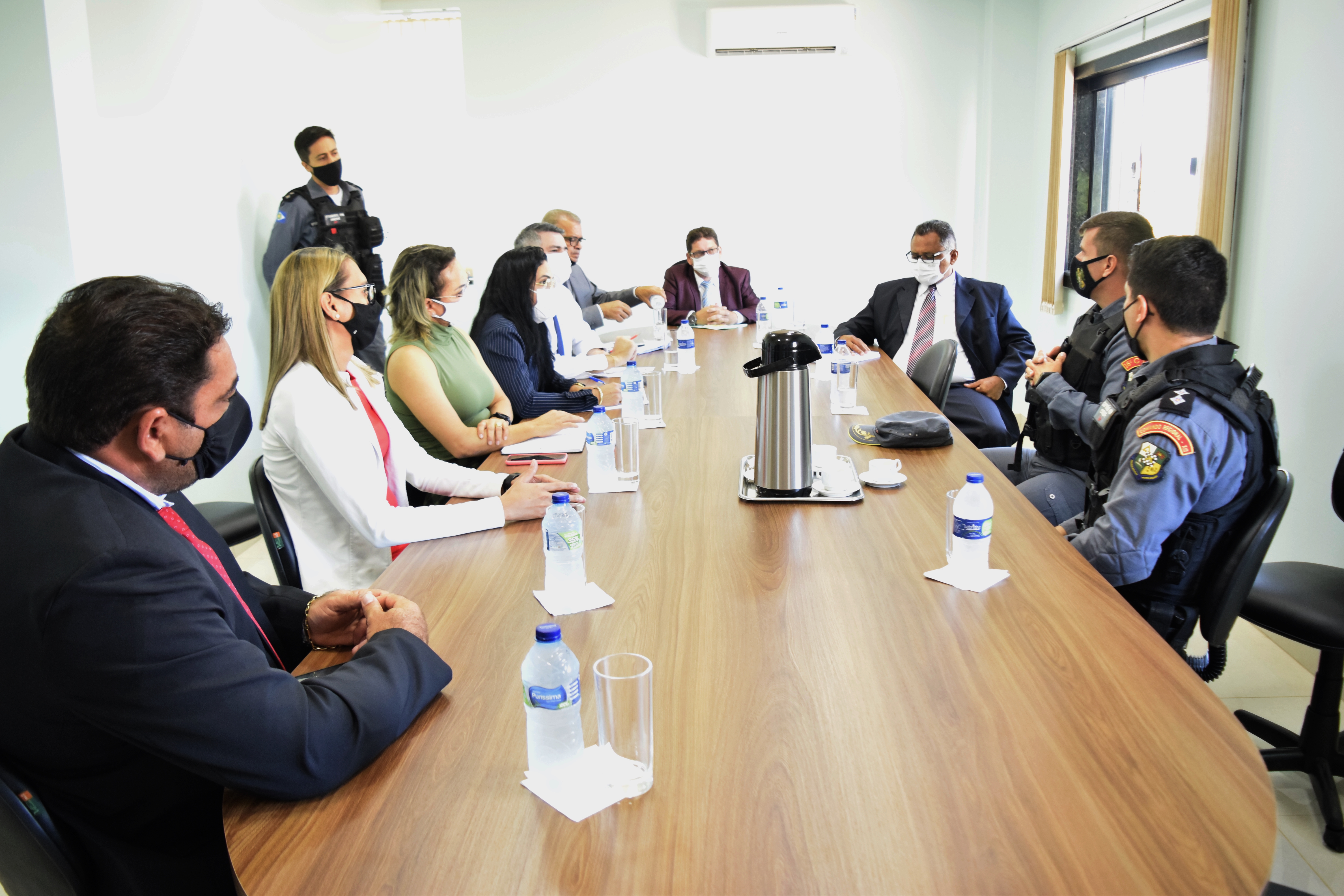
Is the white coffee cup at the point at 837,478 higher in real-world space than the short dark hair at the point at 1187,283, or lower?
lower

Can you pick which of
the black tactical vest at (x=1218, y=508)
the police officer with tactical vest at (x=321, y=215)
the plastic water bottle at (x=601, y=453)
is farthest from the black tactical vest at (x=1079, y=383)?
the police officer with tactical vest at (x=321, y=215)

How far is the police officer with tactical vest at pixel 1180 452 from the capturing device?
199 cm

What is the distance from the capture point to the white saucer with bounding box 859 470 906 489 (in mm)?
2328

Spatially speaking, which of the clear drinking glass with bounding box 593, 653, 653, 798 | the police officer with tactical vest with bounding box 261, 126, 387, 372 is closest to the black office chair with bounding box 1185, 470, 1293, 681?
the clear drinking glass with bounding box 593, 653, 653, 798

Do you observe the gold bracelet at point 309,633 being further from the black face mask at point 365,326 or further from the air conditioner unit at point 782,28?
the air conditioner unit at point 782,28

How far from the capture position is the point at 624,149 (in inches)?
275

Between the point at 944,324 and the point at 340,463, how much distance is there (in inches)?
123

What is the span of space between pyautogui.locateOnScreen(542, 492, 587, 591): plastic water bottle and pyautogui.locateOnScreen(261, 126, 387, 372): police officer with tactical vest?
12.1 feet

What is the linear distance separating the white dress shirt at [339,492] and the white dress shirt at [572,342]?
1.76m

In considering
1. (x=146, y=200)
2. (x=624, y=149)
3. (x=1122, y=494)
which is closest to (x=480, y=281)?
(x=624, y=149)

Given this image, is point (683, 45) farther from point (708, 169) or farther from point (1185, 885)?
point (1185, 885)

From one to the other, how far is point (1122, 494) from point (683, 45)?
5.72 m

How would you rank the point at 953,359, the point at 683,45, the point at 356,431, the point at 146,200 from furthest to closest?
A: 1. the point at 683,45
2. the point at 146,200
3. the point at 953,359
4. the point at 356,431

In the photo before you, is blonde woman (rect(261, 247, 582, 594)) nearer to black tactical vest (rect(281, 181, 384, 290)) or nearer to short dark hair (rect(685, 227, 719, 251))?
black tactical vest (rect(281, 181, 384, 290))
